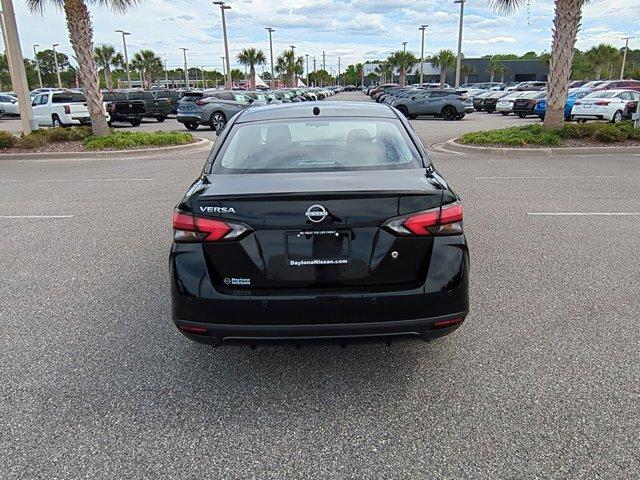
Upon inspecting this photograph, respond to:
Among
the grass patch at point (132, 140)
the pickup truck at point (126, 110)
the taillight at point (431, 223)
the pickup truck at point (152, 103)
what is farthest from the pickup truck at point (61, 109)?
the taillight at point (431, 223)

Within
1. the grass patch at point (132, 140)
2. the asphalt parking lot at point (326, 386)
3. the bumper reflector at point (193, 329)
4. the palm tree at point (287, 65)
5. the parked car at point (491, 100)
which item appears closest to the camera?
the asphalt parking lot at point (326, 386)

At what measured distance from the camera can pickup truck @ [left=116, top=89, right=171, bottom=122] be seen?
2725 centimetres

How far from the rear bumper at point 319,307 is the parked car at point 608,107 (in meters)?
21.1

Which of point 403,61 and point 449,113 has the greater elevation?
point 403,61

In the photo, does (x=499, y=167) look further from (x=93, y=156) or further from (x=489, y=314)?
(x=93, y=156)

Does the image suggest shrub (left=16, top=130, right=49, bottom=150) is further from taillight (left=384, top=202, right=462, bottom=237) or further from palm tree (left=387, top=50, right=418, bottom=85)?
palm tree (left=387, top=50, right=418, bottom=85)

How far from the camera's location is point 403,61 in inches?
3583

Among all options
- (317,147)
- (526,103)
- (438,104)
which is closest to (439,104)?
(438,104)

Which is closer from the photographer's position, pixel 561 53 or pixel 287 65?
pixel 561 53

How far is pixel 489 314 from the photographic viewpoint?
13.2ft

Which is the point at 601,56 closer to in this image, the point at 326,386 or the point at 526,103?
the point at 526,103

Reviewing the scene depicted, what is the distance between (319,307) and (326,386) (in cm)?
68

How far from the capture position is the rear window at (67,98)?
2236cm

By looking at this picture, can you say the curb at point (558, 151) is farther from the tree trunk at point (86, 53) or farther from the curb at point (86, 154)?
the tree trunk at point (86, 53)
